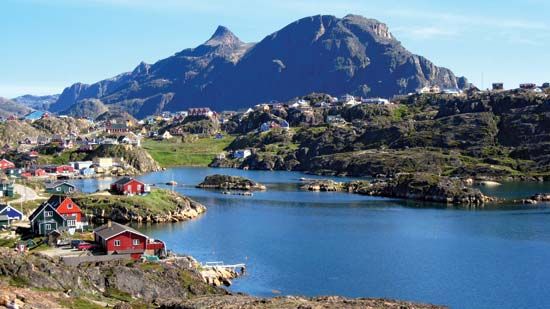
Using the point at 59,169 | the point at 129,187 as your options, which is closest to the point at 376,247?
the point at 129,187

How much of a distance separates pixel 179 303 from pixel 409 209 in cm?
6240

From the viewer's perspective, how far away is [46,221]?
54.4 meters

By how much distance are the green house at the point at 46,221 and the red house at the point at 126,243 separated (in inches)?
244

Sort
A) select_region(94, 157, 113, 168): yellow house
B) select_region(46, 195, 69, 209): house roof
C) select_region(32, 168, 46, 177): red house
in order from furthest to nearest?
1. select_region(94, 157, 113, 168): yellow house
2. select_region(32, 168, 46, 177): red house
3. select_region(46, 195, 69, 209): house roof

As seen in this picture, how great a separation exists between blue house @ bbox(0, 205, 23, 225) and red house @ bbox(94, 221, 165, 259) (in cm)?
1306

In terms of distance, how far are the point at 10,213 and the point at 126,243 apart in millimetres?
16782

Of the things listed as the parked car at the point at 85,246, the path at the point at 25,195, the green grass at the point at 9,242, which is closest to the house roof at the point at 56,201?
the green grass at the point at 9,242

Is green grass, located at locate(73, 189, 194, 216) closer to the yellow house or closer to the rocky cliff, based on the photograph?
the yellow house

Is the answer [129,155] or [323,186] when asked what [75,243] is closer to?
[323,186]

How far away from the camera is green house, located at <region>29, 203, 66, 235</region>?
5425 centimetres

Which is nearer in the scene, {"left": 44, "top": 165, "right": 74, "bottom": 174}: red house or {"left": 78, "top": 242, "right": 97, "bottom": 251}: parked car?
{"left": 78, "top": 242, "right": 97, "bottom": 251}: parked car

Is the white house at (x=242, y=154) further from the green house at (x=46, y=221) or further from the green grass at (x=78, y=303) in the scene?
the green grass at (x=78, y=303)

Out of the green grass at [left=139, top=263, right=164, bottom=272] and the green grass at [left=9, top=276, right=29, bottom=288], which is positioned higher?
the green grass at [left=9, top=276, right=29, bottom=288]

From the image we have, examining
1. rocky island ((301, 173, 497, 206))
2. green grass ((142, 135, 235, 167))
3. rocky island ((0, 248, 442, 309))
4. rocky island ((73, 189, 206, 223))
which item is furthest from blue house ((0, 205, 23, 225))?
green grass ((142, 135, 235, 167))
